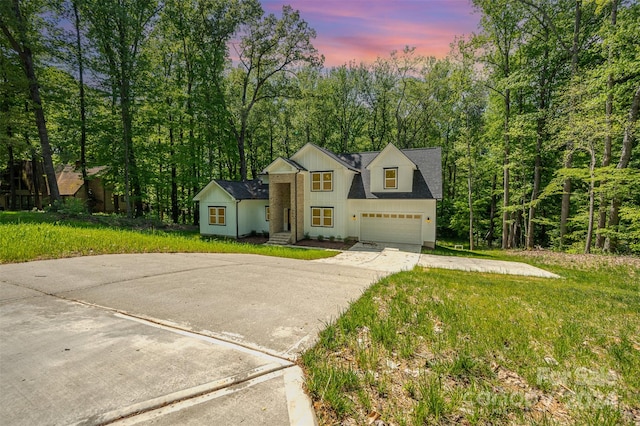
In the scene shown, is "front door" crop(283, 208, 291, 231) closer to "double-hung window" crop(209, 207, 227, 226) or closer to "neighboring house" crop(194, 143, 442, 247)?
"neighboring house" crop(194, 143, 442, 247)

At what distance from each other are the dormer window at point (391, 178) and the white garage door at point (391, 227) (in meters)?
1.92

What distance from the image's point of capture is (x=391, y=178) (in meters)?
18.5

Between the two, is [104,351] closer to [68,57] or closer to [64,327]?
[64,327]

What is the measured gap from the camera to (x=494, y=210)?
92.2ft

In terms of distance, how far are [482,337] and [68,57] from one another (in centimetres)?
2890

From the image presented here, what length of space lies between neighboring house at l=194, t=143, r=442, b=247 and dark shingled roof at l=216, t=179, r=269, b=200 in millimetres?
223

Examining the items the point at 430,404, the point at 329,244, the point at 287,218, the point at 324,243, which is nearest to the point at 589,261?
the point at 329,244

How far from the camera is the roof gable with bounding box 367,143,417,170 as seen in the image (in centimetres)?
1797

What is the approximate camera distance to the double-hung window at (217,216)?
21.0 metres

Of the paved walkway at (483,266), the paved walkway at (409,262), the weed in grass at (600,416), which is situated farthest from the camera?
the paved walkway at (409,262)

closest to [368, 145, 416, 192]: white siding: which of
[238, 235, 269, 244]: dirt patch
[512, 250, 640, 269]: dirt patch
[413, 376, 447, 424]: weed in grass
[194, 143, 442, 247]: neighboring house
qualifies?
[194, 143, 442, 247]: neighboring house

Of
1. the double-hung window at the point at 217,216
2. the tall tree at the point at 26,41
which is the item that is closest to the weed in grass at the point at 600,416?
the double-hung window at the point at 217,216

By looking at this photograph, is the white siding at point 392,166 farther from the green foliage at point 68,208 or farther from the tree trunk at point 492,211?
the green foliage at point 68,208

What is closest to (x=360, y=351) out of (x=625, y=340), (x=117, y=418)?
(x=117, y=418)
